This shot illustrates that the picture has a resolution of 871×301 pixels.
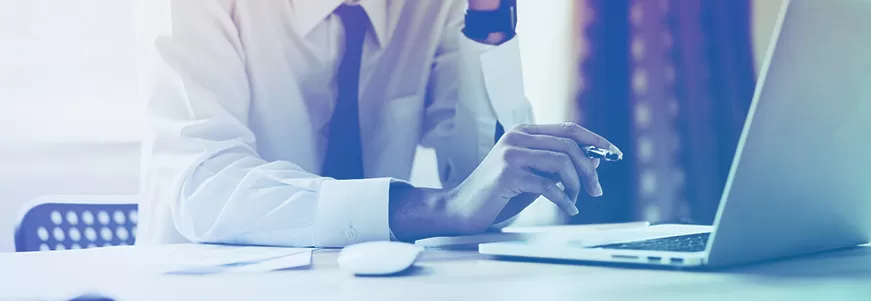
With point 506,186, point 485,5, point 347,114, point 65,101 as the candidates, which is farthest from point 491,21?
point 65,101

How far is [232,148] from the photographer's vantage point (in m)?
1.13

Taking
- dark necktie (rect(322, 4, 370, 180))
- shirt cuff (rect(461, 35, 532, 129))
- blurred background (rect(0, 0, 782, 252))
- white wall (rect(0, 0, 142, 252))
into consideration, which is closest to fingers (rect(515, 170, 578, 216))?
dark necktie (rect(322, 4, 370, 180))

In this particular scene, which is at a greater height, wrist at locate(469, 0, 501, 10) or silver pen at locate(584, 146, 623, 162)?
wrist at locate(469, 0, 501, 10)

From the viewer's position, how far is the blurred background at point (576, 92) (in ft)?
6.17

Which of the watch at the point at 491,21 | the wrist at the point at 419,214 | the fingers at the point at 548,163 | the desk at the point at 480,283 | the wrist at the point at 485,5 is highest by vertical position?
the wrist at the point at 485,5

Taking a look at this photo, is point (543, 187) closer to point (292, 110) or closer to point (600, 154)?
point (600, 154)

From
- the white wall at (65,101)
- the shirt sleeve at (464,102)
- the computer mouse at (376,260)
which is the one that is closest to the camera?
the computer mouse at (376,260)

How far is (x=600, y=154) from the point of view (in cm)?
86

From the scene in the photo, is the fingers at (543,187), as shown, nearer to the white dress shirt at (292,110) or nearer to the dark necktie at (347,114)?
the white dress shirt at (292,110)

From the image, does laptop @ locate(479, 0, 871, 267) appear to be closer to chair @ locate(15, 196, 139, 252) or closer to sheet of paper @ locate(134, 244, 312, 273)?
sheet of paper @ locate(134, 244, 312, 273)

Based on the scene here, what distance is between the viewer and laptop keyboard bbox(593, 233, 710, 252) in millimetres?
676

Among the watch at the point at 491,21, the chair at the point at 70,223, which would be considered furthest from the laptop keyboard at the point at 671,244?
the chair at the point at 70,223

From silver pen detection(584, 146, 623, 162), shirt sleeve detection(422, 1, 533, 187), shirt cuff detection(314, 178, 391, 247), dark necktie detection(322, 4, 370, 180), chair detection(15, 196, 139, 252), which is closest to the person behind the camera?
silver pen detection(584, 146, 623, 162)

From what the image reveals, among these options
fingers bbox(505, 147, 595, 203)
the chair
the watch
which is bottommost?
the chair
